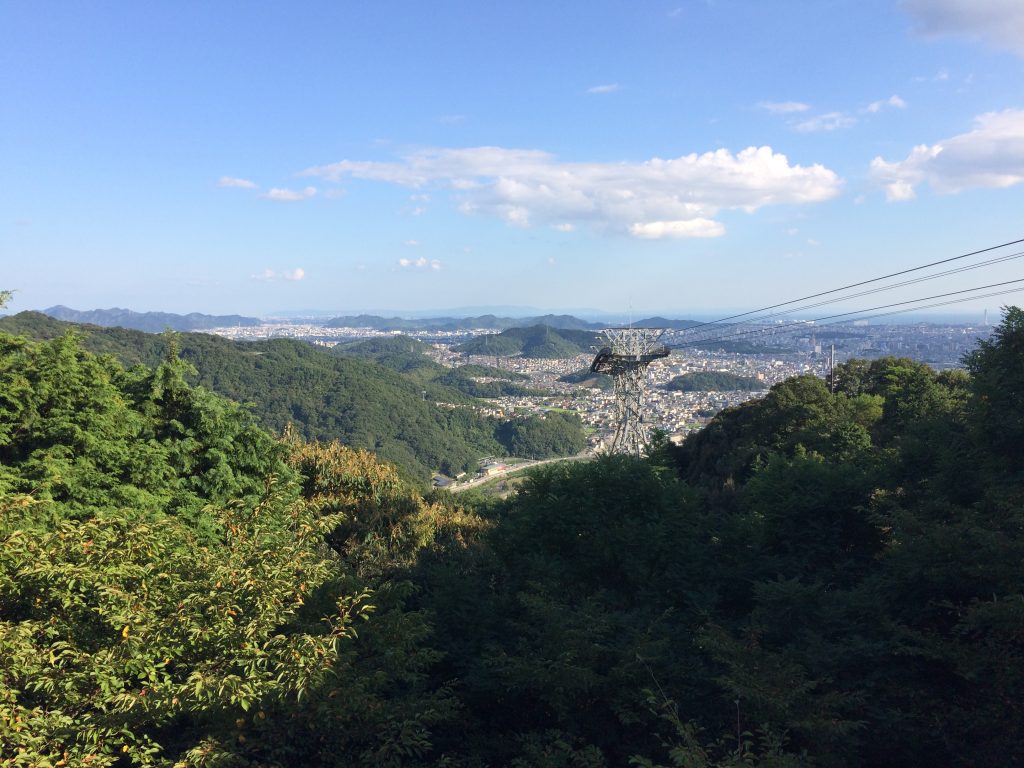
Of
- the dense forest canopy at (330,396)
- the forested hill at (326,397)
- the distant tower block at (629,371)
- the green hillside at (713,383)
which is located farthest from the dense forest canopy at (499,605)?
the green hillside at (713,383)

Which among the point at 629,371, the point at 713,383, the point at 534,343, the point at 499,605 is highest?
the point at 534,343

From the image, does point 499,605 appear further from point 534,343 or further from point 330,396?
point 534,343

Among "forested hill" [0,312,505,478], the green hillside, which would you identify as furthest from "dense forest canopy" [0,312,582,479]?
the green hillside

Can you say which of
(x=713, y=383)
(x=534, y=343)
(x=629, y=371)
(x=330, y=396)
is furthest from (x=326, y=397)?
(x=534, y=343)

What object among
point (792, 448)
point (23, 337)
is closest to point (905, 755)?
point (23, 337)

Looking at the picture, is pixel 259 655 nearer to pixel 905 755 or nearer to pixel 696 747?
pixel 696 747

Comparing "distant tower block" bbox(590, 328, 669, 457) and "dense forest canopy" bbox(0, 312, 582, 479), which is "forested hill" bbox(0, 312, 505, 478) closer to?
"dense forest canopy" bbox(0, 312, 582, 479)

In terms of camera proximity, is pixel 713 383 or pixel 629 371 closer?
pixel 629 371
